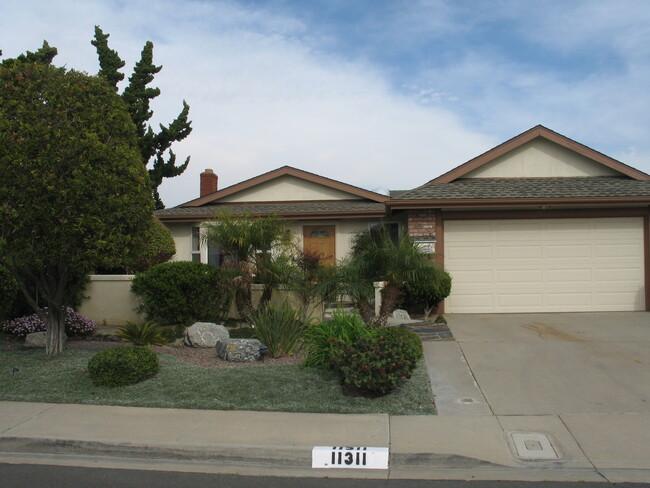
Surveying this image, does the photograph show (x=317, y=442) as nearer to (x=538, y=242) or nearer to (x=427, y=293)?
(x=427, y=293)

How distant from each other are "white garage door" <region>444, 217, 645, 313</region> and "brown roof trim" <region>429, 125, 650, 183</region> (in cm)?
147

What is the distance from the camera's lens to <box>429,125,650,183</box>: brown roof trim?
44.7 ft

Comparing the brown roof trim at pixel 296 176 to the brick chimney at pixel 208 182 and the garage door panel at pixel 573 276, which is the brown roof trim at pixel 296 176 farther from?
the garage door panel at pixel 573 276

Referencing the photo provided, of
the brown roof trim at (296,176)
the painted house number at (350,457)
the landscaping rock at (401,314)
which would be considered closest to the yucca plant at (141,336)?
the landscaping rock at (401,314)

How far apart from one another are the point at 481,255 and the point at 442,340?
3.64 metres

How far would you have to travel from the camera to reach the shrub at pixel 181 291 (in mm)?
11695

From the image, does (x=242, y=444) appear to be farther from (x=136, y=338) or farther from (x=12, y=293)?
(x=12, y=293)

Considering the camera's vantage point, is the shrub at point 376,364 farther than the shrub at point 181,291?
No

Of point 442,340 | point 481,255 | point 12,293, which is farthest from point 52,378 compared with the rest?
point 481,255

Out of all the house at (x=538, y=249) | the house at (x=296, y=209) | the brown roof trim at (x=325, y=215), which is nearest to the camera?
the house at (x=538, y=249)

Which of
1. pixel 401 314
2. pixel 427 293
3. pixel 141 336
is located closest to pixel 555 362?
pixel 401 314

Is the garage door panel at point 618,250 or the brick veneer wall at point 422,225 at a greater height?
the brick veneer wall at point 422,225

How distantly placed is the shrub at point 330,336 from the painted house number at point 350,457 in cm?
209

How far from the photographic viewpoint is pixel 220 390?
7.03 m
